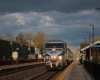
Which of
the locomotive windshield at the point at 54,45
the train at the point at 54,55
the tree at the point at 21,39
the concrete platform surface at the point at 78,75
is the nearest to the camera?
the concrete platform surface at the point at 78,75

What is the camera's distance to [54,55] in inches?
1013

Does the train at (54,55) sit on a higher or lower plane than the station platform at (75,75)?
higher

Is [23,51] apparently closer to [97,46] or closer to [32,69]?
[97,46]

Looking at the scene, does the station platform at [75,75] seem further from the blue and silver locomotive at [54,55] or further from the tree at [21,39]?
the tree at [21,39]

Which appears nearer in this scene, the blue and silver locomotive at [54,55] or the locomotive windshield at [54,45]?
the blue and silver locomotive at [54,55]

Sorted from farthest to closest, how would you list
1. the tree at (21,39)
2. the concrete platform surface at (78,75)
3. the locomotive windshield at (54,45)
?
1. the tree at (21,39)
2. the locomotive windshield at (54,45)
3. the concrete platform surface at (78,75)

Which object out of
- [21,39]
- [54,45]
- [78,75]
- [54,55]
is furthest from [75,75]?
[21,39]

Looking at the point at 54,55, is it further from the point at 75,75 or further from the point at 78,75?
the point at 78,75

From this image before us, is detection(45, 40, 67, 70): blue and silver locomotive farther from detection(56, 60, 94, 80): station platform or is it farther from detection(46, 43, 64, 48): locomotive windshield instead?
detection(56, 60, 94, 80): station platform

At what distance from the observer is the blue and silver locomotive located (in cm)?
2536

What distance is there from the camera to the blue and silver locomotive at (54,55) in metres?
25.4

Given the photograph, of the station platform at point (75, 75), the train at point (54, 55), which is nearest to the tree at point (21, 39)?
the train at point (54, 55)

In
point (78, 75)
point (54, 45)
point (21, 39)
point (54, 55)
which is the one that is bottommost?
point (78, 75)

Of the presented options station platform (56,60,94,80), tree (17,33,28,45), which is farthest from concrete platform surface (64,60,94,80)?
tree (17,33,28,45)
